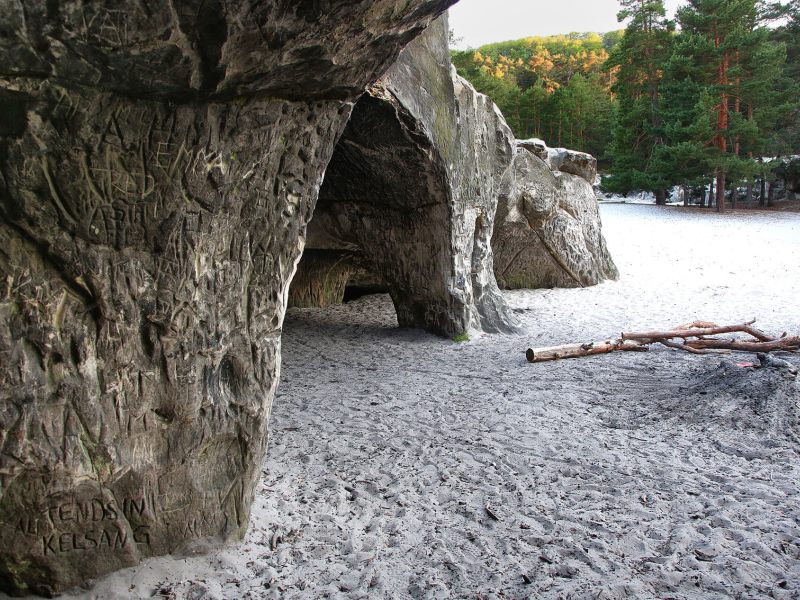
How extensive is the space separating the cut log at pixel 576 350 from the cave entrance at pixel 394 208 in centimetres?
122

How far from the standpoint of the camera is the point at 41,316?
2.27 meters

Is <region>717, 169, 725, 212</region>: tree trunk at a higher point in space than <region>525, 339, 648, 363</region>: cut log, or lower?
higher

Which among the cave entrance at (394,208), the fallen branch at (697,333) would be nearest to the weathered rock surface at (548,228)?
the cave entrance at (394,208)

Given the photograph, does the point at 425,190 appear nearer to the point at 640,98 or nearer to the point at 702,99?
the point at 702,99

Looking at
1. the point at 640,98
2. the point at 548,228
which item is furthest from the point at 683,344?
the point at 640,98

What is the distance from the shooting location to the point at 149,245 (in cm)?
249

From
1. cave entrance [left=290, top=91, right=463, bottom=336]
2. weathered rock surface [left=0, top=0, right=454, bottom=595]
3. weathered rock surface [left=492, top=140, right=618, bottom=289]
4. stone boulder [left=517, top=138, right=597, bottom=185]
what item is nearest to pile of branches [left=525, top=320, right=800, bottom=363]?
cave entrance [left=290, top=91, right=463, bottom=336]

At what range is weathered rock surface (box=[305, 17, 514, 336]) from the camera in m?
5.74

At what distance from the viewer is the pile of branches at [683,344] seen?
5.66 m

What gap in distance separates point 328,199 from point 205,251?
15.4 feet

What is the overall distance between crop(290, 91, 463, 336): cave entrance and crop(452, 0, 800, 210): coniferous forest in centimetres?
1454

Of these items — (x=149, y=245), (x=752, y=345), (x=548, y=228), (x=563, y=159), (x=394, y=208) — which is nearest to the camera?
(x=149, y=245)

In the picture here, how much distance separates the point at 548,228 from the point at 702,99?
1106cm

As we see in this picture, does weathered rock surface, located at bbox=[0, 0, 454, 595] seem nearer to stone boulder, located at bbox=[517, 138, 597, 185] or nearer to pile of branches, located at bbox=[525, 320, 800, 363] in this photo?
pile of branches, located at bbox=[525, 320, 800, 363]
